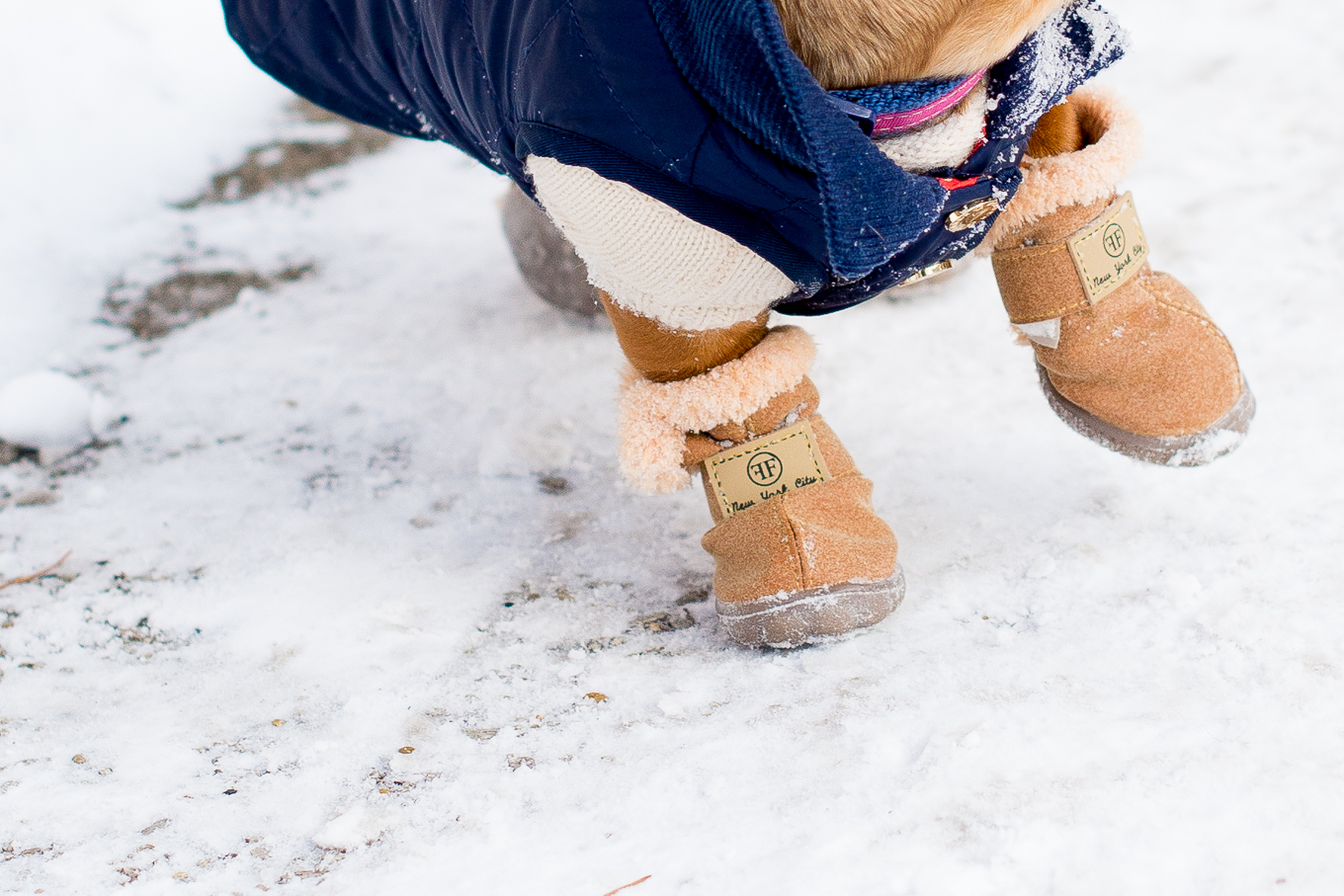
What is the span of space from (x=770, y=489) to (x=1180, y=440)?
1.23 feet

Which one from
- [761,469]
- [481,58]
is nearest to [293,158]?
[481,58]

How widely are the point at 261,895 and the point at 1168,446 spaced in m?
0.81

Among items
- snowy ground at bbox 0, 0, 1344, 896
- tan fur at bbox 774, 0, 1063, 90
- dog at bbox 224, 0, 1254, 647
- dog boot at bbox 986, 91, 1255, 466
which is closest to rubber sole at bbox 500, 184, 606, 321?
snowy ground at bbox 0, 0, 1344, 896

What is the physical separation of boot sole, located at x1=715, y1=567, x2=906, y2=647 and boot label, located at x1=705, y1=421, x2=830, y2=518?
A: 91 mm

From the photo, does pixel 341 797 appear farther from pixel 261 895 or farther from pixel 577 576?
pixel 577 576

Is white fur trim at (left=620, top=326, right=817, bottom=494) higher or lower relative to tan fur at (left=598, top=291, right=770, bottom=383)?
lower

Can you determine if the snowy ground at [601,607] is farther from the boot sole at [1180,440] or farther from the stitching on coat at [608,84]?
the stitching on coat at [608,84]

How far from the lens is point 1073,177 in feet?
2.99

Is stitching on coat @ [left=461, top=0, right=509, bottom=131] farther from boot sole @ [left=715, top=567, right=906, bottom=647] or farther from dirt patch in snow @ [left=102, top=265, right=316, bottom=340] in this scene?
dirt patch in snow @ [left=102, top=265, right=316, bottom=340]

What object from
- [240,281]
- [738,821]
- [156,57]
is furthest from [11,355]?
[738,821]

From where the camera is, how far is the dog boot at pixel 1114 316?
3.07 feet

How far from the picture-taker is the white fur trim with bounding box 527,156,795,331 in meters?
0.77

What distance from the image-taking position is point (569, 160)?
2.47 ft

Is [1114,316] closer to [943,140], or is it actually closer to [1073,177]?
[1073,177]
